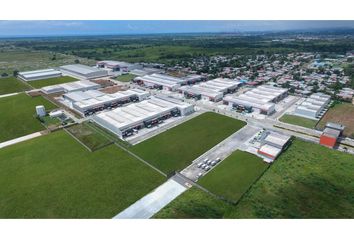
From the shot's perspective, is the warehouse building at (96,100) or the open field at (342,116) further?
the warehouse building at (96,100)

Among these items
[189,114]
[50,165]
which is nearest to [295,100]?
[189,114]

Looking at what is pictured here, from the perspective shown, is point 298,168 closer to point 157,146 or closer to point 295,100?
point 157,146

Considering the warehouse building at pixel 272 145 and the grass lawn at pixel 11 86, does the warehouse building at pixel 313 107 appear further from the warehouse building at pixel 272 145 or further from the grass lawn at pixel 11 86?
the grass lawn at pixel 11 86

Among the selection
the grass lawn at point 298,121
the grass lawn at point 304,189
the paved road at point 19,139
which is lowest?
the paved road at point 19,139

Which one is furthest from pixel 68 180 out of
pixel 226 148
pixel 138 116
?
pixel 226 148

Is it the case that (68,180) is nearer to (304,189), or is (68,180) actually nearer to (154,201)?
(154,201)

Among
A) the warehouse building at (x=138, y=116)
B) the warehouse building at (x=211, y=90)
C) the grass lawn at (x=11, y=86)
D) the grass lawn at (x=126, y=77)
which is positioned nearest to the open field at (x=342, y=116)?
the warehouse building at (x=211, y=90)
